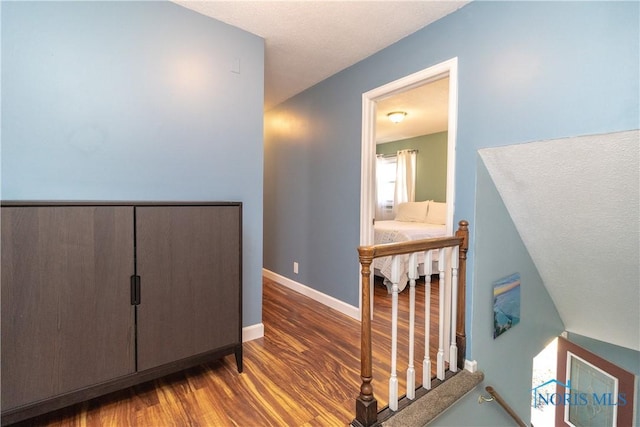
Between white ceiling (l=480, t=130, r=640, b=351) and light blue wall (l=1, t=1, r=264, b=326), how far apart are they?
173 cm

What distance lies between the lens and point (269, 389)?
5.55 feet

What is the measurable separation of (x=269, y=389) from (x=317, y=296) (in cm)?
149

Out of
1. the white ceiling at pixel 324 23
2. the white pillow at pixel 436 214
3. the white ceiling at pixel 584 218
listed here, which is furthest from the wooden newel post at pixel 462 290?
the white pillow at pixel 436 214

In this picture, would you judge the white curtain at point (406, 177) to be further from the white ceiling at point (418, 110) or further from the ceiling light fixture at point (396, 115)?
A: the ceiling light fixture at point (396, 115)

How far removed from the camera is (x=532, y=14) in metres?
1.53

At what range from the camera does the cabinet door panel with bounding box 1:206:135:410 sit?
4.03ft

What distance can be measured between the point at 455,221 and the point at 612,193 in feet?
2.51

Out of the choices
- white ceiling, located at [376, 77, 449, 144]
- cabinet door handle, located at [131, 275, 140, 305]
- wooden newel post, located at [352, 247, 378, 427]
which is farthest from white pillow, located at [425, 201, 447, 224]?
cabinet door handle, located at [131, 275, 140, 305]

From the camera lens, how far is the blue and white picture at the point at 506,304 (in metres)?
1.95

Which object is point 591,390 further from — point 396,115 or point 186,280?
point 396,115

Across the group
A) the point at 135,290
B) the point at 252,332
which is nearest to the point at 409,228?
the point at 252,332

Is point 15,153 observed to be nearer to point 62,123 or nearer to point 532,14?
point 62,123

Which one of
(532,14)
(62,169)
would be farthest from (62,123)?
(532,14)

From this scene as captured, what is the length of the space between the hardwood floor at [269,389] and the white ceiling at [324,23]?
2.34 m
